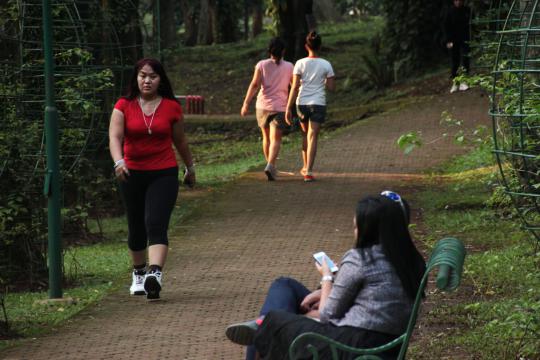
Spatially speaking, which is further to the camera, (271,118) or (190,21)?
(190,21)

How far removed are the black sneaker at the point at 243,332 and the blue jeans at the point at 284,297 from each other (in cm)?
10

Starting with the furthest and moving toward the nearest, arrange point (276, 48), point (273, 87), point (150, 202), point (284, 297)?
1. point (273, 87)
2. point (276, 48)
3. point (150, 202)
4. point (284, 297)

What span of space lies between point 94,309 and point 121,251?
3.27m

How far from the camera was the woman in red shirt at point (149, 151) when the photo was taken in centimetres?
808

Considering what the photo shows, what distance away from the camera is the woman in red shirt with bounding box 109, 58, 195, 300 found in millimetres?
8078

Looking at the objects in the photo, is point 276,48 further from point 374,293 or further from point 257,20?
point 257,20

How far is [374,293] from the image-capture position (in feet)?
16.7

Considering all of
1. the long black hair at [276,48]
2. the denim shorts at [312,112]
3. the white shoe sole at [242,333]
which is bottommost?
the denim shorts at [312,112]

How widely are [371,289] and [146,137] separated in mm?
3405

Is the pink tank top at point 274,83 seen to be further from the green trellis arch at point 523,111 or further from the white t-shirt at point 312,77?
the green trellis arch at point 523,111

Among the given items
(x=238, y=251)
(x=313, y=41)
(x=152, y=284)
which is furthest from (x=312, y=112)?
(x=152, y=284)

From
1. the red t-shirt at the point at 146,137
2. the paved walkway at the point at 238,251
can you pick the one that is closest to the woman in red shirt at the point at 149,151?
the red t-shirt at the point at 146,137

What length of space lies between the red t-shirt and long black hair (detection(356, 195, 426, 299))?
10.8ft

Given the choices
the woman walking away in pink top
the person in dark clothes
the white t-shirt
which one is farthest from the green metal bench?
the person in dark clothes
